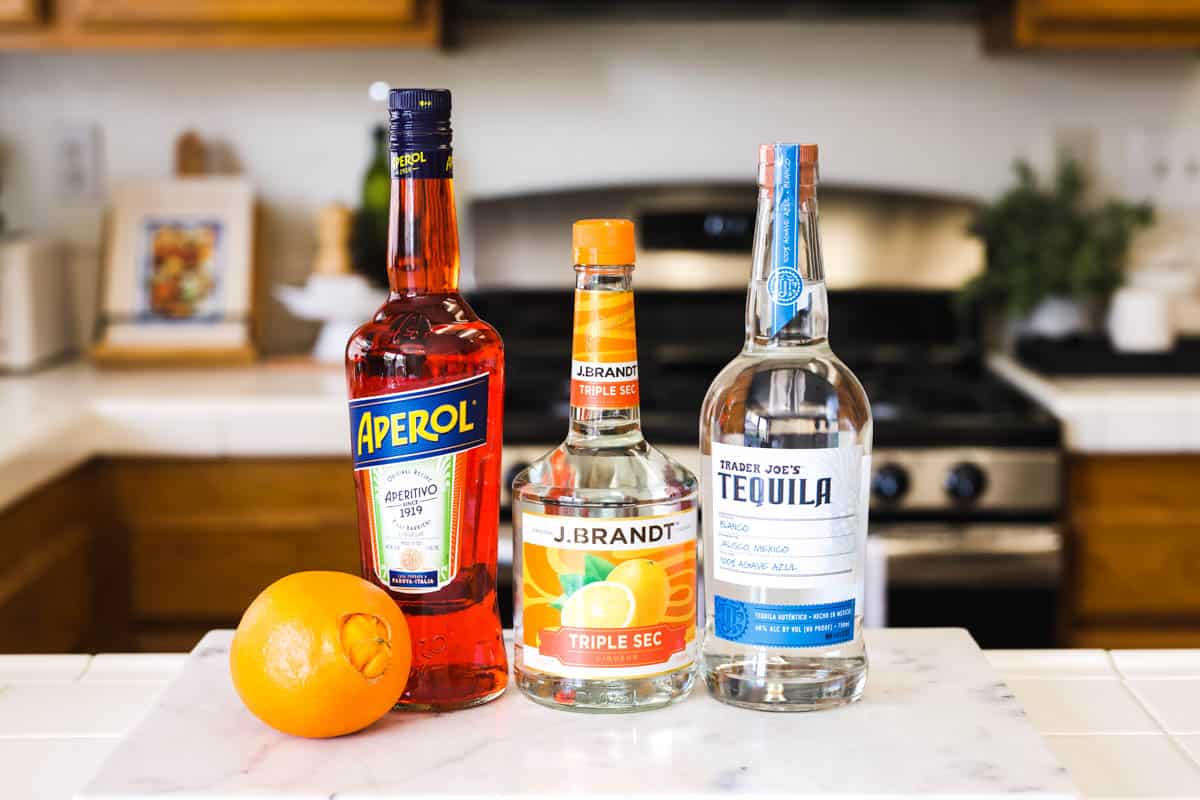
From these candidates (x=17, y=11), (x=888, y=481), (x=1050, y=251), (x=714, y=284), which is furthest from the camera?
(x=714, y=284)

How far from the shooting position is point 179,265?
8.05ft

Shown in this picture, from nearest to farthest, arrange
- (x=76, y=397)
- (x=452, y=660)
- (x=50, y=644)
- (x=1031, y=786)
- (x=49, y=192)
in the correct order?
(x=1031, y=786)
(x=452, y=660)
(x=50, y=644)
(x=76, y=397)
(x=49, y=192)

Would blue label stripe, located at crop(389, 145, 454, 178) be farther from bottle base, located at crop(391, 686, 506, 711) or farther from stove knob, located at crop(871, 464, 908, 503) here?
stove knob, located at crop(871, 464, 908, 503)

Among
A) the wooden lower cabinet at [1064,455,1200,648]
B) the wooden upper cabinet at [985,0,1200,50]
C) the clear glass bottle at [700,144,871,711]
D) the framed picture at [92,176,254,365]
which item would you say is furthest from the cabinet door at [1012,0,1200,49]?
the clear glass bottle at [700,144,871,711]

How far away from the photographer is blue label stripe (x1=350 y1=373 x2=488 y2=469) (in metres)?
0.69

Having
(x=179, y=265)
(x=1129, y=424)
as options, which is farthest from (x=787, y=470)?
(x=179, y=265)

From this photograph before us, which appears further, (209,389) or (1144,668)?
(209,389)

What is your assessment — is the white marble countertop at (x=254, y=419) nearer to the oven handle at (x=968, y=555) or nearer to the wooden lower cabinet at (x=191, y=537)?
the wooden lower cabinet at (x=191, y=537)

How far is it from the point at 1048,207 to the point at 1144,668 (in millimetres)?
1654

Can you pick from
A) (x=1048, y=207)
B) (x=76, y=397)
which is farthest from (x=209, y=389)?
(x=1048, y=207)

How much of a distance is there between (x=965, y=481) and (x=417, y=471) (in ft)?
4.39

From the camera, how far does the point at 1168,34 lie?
7.21ft

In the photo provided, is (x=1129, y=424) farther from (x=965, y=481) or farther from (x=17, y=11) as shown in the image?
(x=17, y=11)

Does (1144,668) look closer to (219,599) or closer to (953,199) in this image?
(219,599)
